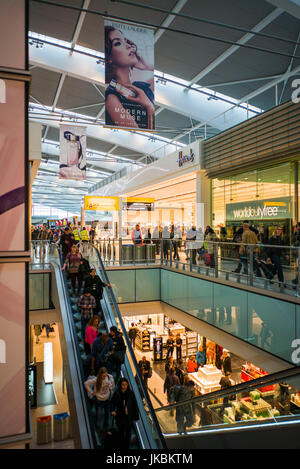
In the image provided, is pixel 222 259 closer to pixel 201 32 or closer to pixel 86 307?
pixel 86 307

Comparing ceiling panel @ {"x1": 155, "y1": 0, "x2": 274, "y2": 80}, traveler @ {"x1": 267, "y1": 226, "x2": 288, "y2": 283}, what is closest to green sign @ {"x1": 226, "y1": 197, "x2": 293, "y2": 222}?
traveler @ {"x1": 267, "y1": 226, "x2": 288, "y2": 283}

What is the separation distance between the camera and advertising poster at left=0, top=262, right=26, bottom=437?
2.47 m

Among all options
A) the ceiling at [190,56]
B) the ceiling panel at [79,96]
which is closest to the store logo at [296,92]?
the ceiling at [190,56]

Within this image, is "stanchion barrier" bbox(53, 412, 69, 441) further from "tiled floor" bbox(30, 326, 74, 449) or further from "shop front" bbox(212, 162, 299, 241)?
"shop front" bbox(212, 162, 299, 241)

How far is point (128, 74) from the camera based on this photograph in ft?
27.5

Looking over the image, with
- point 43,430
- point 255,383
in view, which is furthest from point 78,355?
point 43,430

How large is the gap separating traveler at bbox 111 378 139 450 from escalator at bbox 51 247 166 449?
31 centimetres

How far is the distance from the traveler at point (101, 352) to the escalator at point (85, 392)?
0.33 metres

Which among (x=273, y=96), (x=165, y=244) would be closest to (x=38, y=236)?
(x=165, y=244)

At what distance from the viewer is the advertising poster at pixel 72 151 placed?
17.4 m

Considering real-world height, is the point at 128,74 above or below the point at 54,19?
below

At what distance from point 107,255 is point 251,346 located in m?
7.94

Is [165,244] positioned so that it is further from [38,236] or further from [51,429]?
[38,236]

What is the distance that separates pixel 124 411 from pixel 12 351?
3646mm
